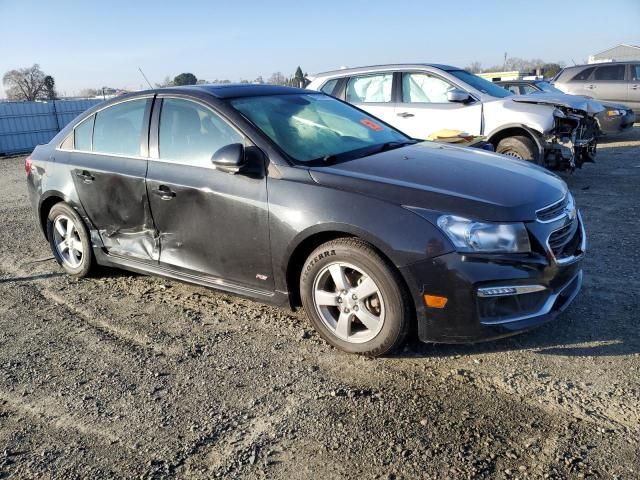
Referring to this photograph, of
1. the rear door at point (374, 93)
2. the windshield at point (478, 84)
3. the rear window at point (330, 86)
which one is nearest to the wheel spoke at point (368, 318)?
the rear door at point (374, 93)

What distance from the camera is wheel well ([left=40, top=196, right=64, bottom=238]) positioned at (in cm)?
503

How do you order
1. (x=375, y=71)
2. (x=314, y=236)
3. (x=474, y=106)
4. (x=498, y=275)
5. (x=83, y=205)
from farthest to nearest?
(x=375, y=71) → (x=474, y=106) → (x=83, y=205) → (x=314, y=236) → (x=498, y=275)

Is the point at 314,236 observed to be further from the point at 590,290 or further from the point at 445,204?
the point at 590,290

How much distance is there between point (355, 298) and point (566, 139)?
19.3 ft

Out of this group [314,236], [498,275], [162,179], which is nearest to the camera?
[498,275]

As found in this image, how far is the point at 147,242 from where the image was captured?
423cm

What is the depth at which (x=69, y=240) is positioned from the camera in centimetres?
500

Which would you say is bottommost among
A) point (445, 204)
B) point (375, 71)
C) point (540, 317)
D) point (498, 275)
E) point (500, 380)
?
point (500, 380)

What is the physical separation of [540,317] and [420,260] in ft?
2.54

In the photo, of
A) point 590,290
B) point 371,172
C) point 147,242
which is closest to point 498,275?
point 371,172

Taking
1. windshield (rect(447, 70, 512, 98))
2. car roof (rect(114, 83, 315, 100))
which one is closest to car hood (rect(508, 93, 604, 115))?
windshield (rect(447, 70, 512, 98))

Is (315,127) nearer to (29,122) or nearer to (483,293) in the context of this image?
(483,293)

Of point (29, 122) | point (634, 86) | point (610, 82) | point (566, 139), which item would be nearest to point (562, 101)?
point (566, 139)

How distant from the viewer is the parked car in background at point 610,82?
14.4m
